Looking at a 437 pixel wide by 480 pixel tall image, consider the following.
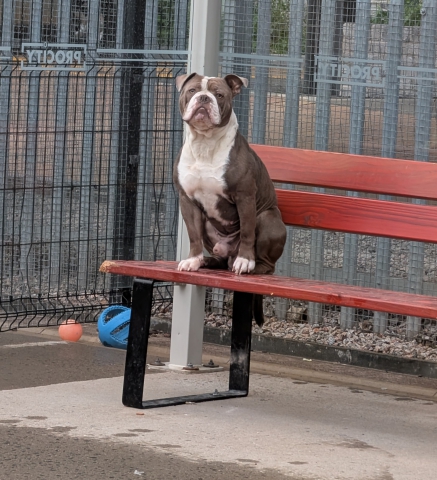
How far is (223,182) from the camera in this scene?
15.9ft

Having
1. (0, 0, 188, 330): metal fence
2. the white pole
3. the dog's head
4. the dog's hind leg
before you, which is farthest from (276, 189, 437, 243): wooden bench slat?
(0, 0, 188, 330): metal fence

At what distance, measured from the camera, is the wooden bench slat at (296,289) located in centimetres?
403

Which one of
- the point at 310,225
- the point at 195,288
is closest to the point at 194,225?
the point at 310,225

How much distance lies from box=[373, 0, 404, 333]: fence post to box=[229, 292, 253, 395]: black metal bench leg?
1.51 m

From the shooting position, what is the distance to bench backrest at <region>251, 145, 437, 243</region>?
477 centimetres

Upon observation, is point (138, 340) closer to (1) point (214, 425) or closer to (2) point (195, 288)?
(1) point (214, 425)

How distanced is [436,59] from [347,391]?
87.0 inches

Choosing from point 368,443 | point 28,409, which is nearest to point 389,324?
→ point 368,443

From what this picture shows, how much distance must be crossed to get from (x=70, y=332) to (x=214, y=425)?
2.19 m

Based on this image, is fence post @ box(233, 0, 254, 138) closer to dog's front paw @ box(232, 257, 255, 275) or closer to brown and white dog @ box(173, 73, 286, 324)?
brown and white dog @ box(173, 73, 286, 324)

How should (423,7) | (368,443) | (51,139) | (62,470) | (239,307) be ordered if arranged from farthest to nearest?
(51,139), (423,7), (239,307), (368,443), (62,470)

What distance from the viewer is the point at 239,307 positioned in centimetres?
520

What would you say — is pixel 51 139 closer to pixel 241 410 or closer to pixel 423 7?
pixel 423 7

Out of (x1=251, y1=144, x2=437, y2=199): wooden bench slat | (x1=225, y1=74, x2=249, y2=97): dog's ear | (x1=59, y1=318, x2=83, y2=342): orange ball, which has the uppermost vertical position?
(x1=225, y1=74, x2=249, y2=97): dog's ear
